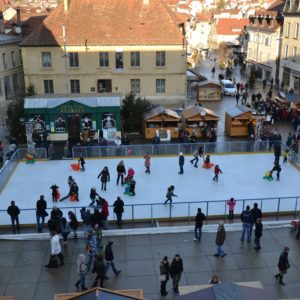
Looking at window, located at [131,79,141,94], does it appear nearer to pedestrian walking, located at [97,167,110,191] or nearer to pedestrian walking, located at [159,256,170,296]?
pedestrian walking, located at [97,167,110,191]

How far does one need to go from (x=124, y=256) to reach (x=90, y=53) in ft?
89.3

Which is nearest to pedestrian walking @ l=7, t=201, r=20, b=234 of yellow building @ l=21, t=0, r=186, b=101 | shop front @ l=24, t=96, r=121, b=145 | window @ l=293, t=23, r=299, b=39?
shop front @ l=24, t=96, r=121, b=145

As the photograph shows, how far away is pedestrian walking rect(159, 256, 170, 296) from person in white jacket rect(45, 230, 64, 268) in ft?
10.7

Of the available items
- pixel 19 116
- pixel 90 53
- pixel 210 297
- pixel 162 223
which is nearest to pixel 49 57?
pixel 90 53

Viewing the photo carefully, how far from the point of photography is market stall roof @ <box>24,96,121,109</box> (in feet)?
86.5

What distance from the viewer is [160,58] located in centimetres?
3828

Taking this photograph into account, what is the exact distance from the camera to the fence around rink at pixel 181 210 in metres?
15.9

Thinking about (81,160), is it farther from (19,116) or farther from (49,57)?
(49,57)

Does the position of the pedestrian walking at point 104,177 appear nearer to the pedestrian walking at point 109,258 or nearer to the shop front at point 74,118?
the pedestrian walking at point 109,258

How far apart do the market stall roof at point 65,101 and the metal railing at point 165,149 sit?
14.8 feet

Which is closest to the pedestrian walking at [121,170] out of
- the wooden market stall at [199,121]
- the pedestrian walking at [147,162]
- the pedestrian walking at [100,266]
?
the pedestrian walking at [147,162]

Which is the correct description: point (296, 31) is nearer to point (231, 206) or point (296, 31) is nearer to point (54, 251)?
point (231, 206)

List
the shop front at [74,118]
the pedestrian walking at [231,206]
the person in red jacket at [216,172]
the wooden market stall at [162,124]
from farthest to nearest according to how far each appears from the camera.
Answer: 1. the wooden market stall at [162,124]
2. the shop front at [74,118]
3. the person in red jacket at [216,172]
4. the pedestrian walking at [231,206]

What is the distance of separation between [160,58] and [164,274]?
29.6 metres
